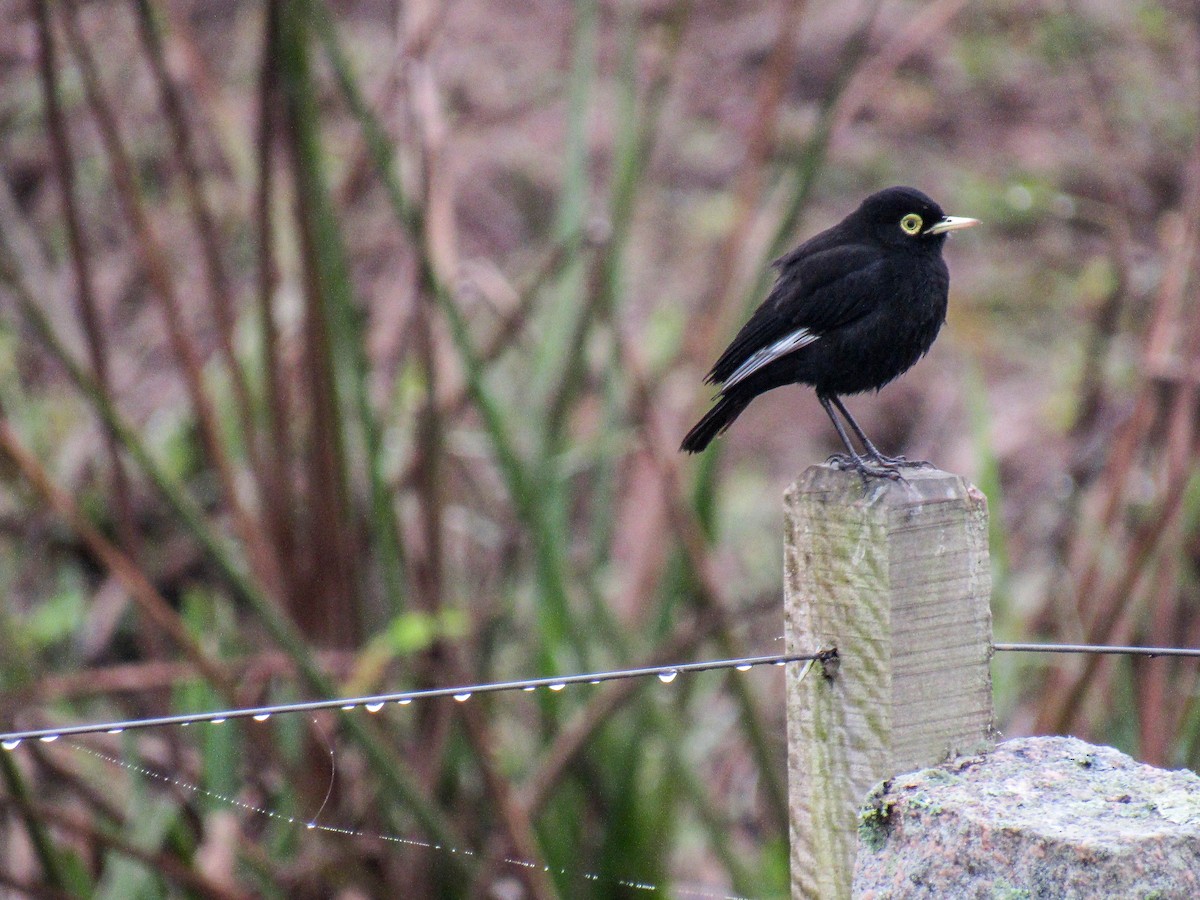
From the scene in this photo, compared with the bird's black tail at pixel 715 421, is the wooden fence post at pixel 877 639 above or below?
below

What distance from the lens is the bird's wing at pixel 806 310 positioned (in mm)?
2248

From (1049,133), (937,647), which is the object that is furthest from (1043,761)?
(1049,133)

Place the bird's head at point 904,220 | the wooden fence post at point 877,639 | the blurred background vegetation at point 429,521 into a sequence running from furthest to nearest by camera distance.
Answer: the blurred background vegetation at point 429,521 < the bird's head at point 904,220 < the wooden fence post at point 877,639

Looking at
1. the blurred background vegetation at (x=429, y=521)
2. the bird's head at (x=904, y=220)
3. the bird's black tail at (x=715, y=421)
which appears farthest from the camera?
the blurred background vegetation at (x=429, y=521)

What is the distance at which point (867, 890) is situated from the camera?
1.27 metres

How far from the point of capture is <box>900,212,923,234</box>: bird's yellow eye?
2.40 meters

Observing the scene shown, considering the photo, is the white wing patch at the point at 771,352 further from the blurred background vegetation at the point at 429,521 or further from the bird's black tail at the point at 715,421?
the blurred background vegetation at the point at 429,521

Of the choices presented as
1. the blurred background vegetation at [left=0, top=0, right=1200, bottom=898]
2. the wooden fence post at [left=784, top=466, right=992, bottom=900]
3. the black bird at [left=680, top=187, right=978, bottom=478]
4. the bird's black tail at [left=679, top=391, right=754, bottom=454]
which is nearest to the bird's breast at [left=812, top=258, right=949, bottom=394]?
the black bird at [left=680, top=187, right=978, bottom=478]

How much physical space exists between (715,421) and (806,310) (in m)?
0.24

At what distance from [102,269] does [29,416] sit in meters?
1.60

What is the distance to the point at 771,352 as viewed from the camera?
2.25 meters

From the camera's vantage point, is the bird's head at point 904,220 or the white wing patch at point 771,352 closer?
the white wing patch at point 771,352

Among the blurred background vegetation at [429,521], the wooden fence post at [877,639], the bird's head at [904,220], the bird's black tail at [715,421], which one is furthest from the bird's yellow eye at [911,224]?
the wooden fence post at [877,639]

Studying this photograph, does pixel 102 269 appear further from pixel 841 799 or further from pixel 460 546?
pixel 841 799
